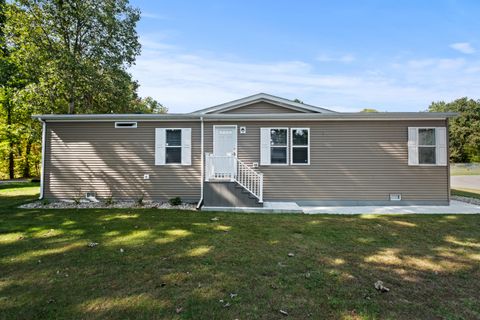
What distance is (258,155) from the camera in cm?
817

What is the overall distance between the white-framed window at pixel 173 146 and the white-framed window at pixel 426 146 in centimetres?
724

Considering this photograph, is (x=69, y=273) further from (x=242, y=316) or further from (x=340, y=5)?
(x=340, y=5)

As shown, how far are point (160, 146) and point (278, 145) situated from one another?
398 cm

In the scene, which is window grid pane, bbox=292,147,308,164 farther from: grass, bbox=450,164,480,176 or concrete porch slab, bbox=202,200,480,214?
grass, bbox=450,164,480,176

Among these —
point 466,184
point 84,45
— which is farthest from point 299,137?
point 466,184

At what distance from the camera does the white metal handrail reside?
746cm

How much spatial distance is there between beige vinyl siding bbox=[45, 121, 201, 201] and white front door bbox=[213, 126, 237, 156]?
610 millimetres

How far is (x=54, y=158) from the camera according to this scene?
8.35 m

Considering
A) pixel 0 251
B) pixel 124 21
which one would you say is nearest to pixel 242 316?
pixel 0 251

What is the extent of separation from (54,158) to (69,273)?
22.7 feet

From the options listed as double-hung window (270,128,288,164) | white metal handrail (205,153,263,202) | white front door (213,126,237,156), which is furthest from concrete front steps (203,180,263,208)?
double-hung window (270,128,288,164)

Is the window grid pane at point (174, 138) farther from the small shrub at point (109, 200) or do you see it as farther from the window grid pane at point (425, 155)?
the window grid pane at point (425, 155)

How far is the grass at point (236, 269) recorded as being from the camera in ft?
7.66

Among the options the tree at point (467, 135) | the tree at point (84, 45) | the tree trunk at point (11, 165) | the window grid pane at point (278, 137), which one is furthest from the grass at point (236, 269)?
the tree at point (467, 135)
